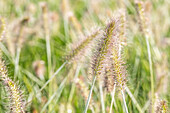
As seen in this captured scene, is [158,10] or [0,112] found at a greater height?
[158,10]

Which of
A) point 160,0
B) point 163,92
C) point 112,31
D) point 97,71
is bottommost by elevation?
point 163,92

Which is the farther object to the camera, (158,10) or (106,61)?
(158,10)

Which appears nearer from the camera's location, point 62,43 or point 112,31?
point 112,31

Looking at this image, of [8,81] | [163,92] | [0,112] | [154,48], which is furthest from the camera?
[154,48]

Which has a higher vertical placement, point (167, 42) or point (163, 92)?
point (167, 42)

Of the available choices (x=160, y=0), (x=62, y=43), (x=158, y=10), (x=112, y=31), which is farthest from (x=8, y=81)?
(x=160, y=0)

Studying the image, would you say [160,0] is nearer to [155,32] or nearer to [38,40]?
[155,32]

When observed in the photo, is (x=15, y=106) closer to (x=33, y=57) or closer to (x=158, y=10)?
(x=33, y=57)

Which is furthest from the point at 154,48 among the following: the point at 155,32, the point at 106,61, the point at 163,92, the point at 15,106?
the point at 15,106

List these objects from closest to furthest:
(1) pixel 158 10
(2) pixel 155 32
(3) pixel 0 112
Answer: (3) pixel 0 112
(2) pixel 155 32
(1) pixel 158 10
